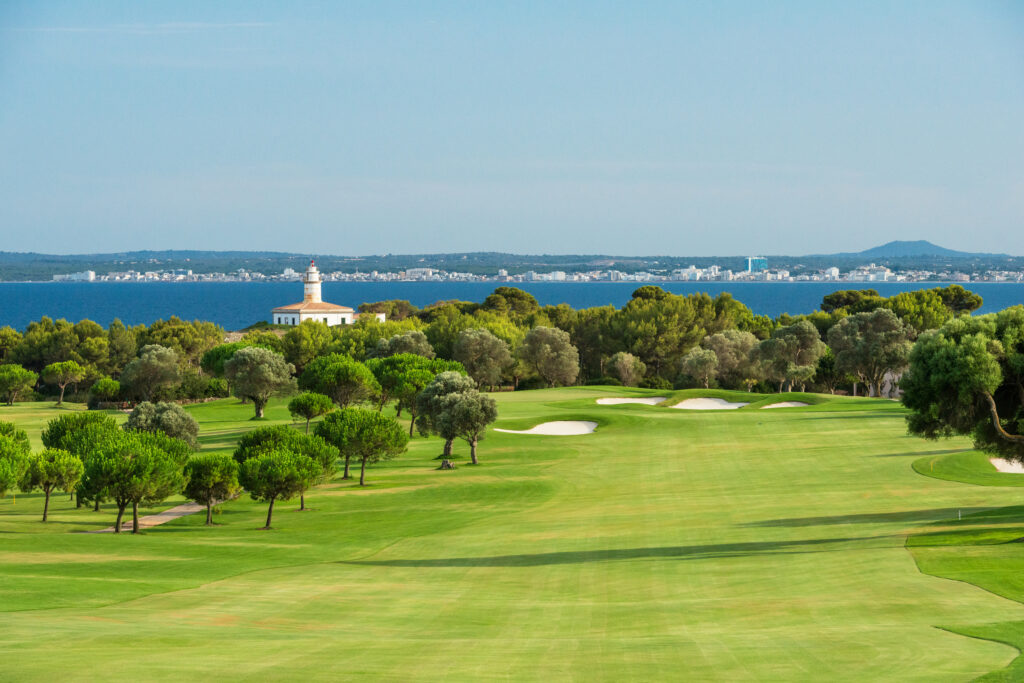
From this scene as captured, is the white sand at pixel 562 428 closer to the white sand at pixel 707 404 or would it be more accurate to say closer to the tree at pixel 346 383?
the tree at pixel 346 383

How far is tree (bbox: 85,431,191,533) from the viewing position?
32656mm

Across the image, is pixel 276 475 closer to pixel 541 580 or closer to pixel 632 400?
Result: pixel 541 580

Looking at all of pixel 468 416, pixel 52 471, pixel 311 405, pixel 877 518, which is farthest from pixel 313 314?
pixel 877 518

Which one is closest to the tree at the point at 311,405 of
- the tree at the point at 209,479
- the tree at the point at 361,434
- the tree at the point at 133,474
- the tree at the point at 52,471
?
the tree at the point at 361,434

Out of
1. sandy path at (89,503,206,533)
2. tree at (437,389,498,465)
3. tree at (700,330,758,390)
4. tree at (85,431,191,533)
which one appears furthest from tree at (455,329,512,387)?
tree at (85,431,191,533)

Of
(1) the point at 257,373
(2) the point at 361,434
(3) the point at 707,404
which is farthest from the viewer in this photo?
(3) the point at 707,404

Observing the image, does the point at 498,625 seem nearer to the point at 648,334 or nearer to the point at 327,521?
the point at 327,521

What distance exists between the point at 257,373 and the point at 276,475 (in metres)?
35.4

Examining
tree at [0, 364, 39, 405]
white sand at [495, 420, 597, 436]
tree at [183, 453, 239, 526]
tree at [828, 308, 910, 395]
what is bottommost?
tree at [0, 364, 39, 405]

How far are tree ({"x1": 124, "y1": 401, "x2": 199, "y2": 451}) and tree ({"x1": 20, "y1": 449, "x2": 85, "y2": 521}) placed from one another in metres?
9.30

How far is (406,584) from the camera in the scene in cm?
2364

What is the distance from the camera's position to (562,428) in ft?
194

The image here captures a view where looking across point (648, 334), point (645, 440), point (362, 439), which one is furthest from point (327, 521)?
point (648, 334)

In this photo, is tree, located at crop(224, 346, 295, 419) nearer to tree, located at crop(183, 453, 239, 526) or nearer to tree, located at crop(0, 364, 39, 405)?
tree, located at crop(0, 364, 39, 405)
